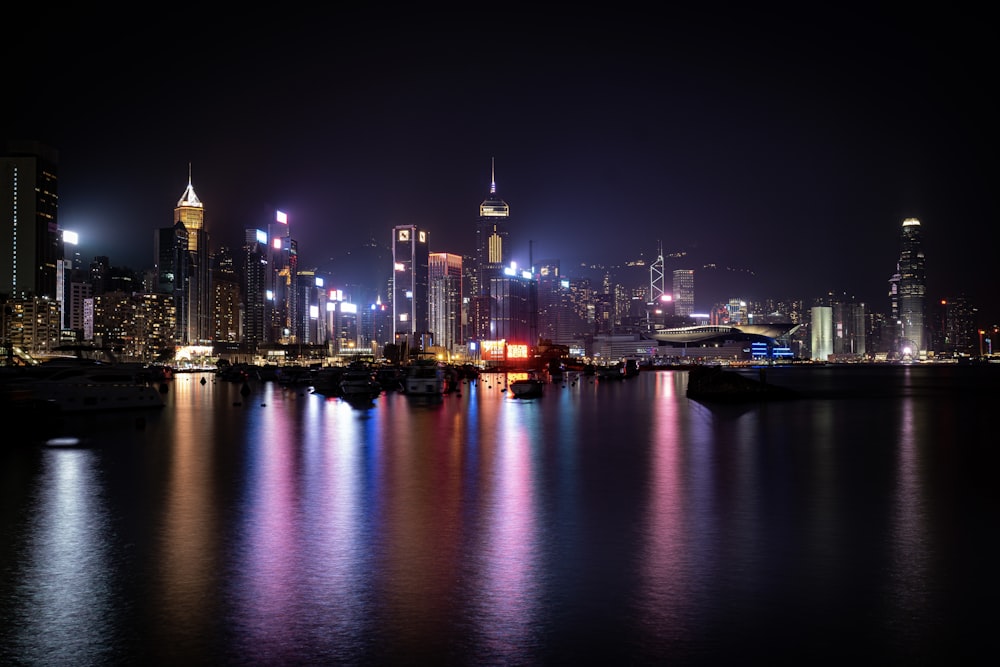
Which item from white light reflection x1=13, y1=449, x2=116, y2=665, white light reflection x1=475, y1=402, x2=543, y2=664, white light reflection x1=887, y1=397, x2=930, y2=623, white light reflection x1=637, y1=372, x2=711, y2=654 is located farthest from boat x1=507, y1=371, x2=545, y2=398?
white light reflection x1=13, y1=449, x2=116, y2=665

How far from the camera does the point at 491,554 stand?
535 inches

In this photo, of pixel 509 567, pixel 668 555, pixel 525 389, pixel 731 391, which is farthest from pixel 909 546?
pixel 525 389

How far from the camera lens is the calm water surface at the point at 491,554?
932 centimetres

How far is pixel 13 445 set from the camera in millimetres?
29594

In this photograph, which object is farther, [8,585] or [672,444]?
[672,444]

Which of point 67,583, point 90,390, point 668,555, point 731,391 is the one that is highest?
point 90,390

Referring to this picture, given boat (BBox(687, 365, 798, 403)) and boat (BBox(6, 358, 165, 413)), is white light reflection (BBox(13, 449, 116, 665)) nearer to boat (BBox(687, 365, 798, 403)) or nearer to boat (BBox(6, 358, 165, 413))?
boat (BBox(6, 358, 165, 413))

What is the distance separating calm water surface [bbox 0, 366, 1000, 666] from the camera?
9.32m

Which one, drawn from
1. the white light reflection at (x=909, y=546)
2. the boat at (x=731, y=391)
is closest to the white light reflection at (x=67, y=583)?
the white light reflection at (x=909, y=546)

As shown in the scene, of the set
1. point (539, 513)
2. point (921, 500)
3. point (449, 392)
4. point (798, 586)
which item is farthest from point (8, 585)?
point (449, 392)

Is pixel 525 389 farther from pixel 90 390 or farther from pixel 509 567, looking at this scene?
pixel 509 567

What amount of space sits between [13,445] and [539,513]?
899 inches

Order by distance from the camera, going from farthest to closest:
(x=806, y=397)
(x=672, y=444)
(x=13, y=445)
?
(x=806, y=397), (x=672, y=444), (x=13, y=445)

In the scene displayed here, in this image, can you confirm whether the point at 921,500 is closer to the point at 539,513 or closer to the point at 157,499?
the point at 539,513
